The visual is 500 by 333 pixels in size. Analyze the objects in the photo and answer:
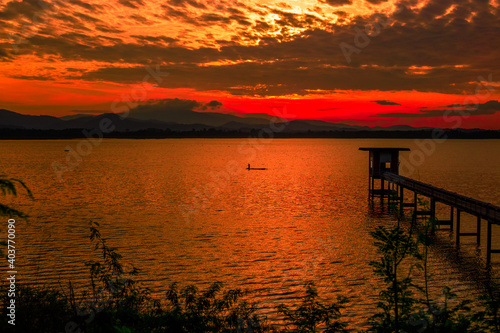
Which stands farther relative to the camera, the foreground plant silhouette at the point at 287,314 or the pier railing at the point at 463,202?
the pier railing at the point at 463,202

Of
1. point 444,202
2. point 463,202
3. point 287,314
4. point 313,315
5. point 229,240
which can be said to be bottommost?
point 229,240

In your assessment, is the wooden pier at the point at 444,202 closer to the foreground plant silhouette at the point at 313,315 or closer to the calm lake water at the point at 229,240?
the calm lake water at the point at 229,240

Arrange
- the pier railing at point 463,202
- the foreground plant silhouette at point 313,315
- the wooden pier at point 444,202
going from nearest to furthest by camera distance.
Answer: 1. the foreground plant silhouette at point 313,315
2. the pier railing at point 463,202
3. the wooden pier at point 444,202

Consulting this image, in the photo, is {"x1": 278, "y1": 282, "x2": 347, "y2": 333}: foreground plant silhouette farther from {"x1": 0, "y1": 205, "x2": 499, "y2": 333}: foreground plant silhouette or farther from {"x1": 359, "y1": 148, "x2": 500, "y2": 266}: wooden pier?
{"x1": 359, "y1": 148, "x2": 500, "y2": 266}: wooden pier

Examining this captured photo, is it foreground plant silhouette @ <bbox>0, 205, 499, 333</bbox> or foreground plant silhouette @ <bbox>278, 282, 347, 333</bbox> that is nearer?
foreground plant silhouette @ <bbox>0, 205, 499, 333</bbox>

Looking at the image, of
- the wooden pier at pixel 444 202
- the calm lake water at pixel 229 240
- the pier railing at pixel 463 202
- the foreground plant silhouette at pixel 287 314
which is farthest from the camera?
the wooden pier at pixel 444 202

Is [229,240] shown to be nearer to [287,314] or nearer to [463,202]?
[463,202]

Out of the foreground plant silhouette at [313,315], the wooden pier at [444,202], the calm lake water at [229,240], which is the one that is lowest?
the calm lake water at [229,240]

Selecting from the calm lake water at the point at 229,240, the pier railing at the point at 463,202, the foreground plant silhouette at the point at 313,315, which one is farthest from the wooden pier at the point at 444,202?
the foreground plant silhouette at the point at 313,315

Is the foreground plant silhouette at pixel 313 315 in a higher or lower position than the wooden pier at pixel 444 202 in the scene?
lower

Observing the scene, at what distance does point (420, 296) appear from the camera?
17797 mm

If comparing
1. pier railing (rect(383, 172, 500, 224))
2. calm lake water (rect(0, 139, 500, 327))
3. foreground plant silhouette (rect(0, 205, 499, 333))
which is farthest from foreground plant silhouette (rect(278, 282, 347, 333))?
pier railing (rect(383, 172, 500, 224))

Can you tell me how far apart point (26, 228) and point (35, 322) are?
76.8 feet

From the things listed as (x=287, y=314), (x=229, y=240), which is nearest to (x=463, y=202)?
(x=229, y=240)
